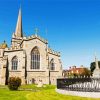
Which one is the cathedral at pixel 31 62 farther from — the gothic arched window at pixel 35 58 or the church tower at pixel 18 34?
the church tower at pixel 18 34

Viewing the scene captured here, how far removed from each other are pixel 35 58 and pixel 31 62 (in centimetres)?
188

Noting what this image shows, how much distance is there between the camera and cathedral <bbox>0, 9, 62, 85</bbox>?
54.9 metres

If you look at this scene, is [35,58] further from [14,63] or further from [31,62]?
[14,63]

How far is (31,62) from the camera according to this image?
57750mm

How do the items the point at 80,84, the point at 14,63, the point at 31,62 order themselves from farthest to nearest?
the point at 31,62 → the point at 14,63 → the point at 80,84

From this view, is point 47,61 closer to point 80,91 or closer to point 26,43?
point 26,43

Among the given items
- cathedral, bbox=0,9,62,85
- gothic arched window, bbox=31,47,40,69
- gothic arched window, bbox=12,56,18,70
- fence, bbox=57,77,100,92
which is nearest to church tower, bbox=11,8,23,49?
cathedral, bbox=0,9,62,85

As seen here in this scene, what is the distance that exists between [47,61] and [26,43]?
8.16 m

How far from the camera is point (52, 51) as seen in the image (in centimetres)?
6091

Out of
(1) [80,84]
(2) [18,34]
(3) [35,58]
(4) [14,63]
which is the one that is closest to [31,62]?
(3) [35,58]

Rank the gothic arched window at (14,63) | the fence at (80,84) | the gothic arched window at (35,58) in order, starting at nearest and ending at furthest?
the fence at (80,84), the gothic arched window at (14,63), the gothic arched window at (35,58)

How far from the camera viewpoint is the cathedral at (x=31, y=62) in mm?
54891

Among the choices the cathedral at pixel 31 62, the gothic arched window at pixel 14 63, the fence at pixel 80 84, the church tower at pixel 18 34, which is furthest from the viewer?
the church tower at pixel 18 34

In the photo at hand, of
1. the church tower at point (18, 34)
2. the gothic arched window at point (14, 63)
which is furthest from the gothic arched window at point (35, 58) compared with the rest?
the church tower at point (18, 34)
